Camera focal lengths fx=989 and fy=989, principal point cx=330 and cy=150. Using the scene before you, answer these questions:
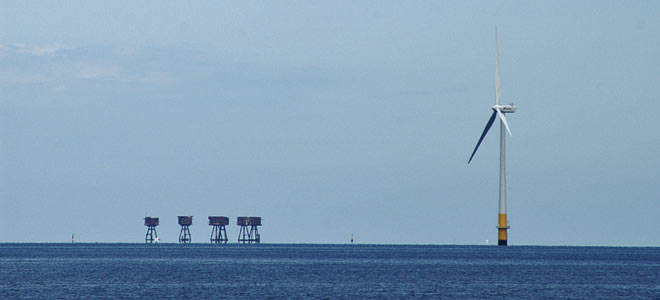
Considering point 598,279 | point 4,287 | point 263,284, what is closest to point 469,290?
point 263,284

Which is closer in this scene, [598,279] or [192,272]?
[598,279]

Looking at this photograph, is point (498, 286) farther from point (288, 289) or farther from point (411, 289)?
point (288, 289)

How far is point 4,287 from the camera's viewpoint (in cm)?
10844

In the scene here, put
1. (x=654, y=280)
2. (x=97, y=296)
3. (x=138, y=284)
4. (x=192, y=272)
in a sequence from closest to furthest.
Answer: (x=97, y=296)
(x=138, y=284)
(x=654, y=280)
(x=192, y=272)

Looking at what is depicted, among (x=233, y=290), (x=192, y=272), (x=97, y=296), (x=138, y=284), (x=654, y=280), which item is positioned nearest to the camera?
(x=97, y=296)

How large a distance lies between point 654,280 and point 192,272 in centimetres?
6672

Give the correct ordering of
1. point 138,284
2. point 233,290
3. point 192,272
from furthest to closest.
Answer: point 192,272, point 138,284, point 233,290

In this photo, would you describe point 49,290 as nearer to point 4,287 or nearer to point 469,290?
point 4,287

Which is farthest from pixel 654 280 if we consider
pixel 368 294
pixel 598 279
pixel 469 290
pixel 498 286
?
pixel 368 294

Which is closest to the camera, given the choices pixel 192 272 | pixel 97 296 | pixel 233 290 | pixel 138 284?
pixel 97 296

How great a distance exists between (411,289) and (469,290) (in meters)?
6.32

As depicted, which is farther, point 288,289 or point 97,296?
point 288,289

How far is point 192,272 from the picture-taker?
148 metres

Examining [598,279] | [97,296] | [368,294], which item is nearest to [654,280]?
[598,279]
